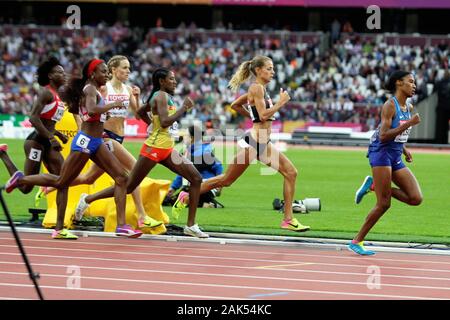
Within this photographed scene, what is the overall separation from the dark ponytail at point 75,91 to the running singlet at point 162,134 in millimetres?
806

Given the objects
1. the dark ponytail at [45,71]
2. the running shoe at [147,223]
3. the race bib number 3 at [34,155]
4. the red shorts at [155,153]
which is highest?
the dark ponytail at [45,71]

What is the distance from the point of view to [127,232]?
11.5 metres

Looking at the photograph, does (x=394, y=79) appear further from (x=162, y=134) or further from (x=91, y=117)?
(x=91, y=117)

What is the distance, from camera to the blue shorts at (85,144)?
11.2 m

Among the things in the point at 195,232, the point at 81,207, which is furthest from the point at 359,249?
the point at 81,207

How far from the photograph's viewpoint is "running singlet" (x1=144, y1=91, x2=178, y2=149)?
11.4m

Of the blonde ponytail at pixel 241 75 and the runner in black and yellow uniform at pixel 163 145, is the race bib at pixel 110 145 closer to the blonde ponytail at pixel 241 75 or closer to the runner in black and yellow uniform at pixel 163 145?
the runner in black and yellow uniform at pixel 163 145

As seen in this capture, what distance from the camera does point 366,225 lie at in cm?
1068

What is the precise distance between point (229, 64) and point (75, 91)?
31.6 metres

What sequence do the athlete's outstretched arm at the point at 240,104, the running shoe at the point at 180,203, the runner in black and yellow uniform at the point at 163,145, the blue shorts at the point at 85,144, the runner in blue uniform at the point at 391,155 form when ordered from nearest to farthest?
the runner in blue uniform at the point at 391,155 → the blue shorts at the point at 85,144 → the runner in black and yellow uniform at the point at 163,145 → the athlete's outstretched arm at the point at 240,104 → the running shoe at the point at 180,203

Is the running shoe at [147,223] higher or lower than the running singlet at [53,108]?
lower

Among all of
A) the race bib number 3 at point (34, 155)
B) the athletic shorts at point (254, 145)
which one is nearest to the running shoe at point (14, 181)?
the race bib number 3 at point (34, 155)

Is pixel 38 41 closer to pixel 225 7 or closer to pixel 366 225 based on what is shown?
pixel 225 7
